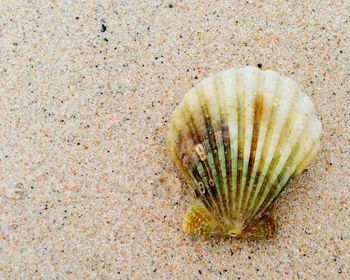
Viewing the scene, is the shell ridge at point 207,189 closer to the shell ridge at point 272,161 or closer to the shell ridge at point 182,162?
the shell ridge at point 182,162

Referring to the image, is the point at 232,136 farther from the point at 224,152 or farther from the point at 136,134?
the point at 136,134

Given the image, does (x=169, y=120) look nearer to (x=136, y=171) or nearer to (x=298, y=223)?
(x=136, y=171)

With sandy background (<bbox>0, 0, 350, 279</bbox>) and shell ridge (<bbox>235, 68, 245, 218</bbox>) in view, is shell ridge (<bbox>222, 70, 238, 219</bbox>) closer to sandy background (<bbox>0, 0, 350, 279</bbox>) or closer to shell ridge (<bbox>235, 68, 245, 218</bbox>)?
shell ridge (<bbox>235, 68, 245, 218</bbox>)

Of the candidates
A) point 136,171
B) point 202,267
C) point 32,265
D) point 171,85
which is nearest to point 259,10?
point 171,85

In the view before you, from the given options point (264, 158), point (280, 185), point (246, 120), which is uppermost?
point (246, 120)

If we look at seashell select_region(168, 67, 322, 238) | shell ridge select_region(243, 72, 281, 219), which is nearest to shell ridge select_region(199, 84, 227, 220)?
seashell select_region(168, 67, 322, 238)

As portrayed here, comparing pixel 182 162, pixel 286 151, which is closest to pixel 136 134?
pixel 182 162

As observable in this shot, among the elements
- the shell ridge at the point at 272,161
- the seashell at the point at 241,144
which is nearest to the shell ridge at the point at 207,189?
the seashell at the point at 241,144
